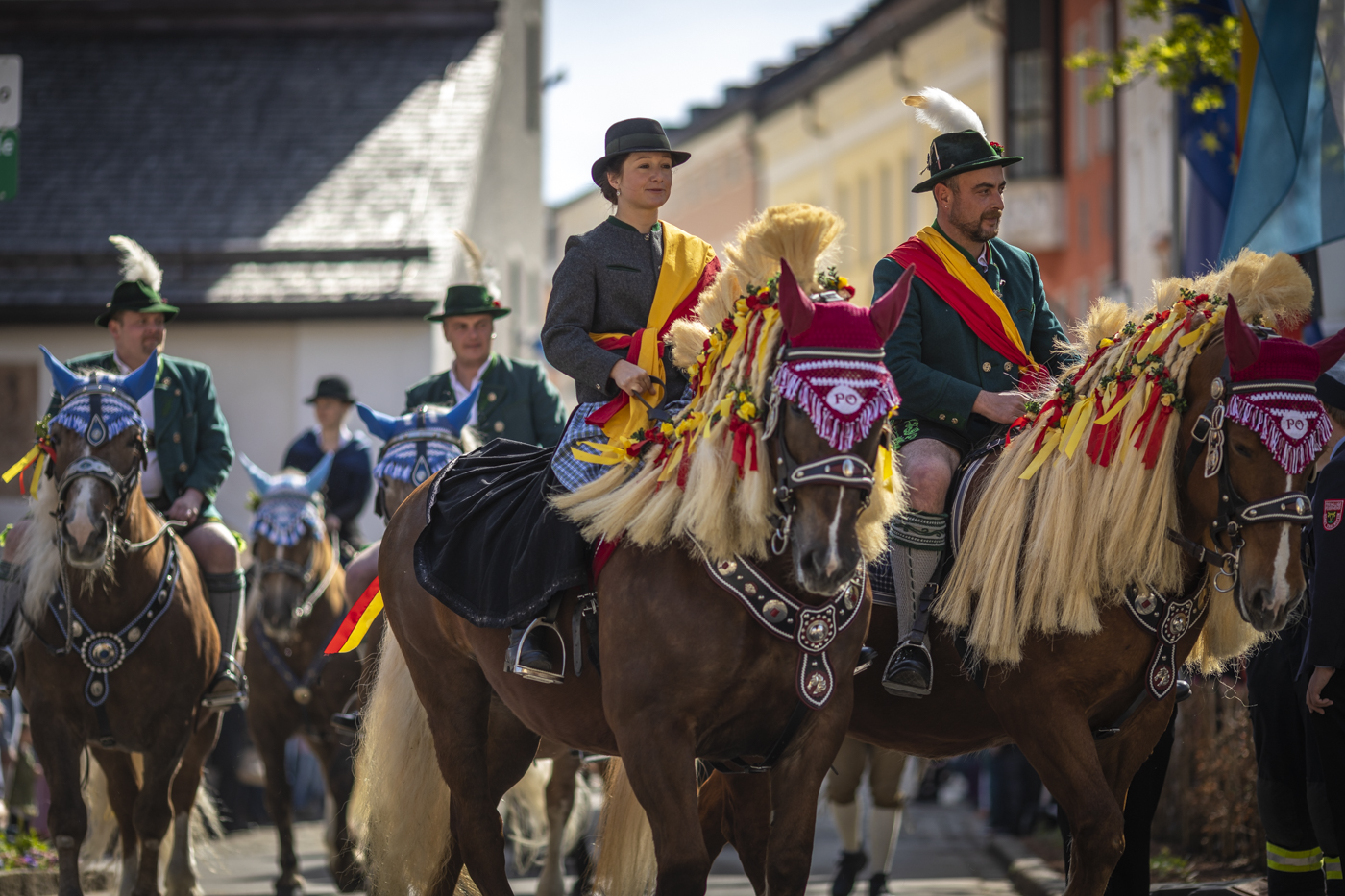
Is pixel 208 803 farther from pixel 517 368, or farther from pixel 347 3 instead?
pixel 347 3

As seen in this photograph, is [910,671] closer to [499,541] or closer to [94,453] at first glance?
[499,541]

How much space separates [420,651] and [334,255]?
1449cm

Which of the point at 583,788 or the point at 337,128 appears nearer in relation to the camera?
the point at 583,788

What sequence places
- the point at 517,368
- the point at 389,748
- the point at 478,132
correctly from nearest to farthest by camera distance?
the point at 389,748
the point at 517,368
the point at 478,132

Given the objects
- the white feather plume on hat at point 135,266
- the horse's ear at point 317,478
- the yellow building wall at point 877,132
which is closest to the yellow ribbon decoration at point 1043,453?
the white feather plume on hat at point 135,266

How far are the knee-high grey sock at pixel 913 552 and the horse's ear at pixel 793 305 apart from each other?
59.2 inches

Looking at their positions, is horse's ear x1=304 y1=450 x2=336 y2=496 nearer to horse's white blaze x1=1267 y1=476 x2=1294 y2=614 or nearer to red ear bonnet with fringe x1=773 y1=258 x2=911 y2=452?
red ear bonnet with fringe x1=773 y1=258 x2=911 y2=452

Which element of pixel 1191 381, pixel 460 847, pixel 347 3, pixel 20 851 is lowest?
pixel 20 851

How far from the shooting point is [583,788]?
10.5 m

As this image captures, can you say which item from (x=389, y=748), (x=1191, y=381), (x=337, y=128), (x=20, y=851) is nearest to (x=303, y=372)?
(x=337, y=128)

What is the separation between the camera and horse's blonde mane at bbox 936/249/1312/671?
583cm

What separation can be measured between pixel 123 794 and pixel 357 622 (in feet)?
6.50

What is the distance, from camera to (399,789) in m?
7.33

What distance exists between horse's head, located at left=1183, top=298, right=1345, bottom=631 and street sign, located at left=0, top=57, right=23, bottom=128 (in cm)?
610
